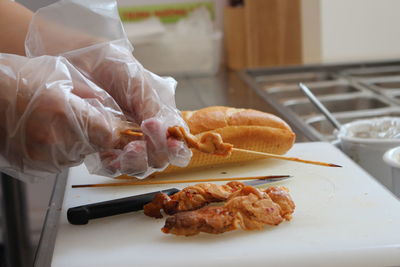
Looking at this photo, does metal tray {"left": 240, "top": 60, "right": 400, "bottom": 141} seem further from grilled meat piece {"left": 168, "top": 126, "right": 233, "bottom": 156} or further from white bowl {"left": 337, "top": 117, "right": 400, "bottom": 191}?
grilled meat piece {"left": 168, "top": 126, "right": 233, "bottom": 156}

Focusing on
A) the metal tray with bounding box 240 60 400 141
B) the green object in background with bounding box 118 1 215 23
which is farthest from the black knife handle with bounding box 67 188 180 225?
the green object in background with bounding box 118 1 215 23

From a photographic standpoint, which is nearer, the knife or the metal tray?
the knife

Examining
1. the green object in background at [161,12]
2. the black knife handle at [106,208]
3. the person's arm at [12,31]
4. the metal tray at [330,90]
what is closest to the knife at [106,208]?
the black knife handle at [106,208]

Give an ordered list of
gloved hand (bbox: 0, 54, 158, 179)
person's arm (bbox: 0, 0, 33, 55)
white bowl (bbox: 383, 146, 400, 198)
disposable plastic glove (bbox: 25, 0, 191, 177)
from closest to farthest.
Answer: gloved hand (bbox: 0, 54, 158, 179), disposable plastic glove (bbox: 25, 0, 191, 177), white bowl (bbox: 383, 146, 400, 198), person's arm (bbox: 0, 0, 33, 55)

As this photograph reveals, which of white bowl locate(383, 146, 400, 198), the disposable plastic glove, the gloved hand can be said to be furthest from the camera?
white bowl locate(383, 146, 400, 198)

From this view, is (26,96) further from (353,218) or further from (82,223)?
(353,218)

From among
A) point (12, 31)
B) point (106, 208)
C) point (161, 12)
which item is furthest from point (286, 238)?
point (161, 12)

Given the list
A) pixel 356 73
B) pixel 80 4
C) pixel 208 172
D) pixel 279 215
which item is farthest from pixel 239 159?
pixel 356 73

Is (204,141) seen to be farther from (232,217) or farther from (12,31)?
(12,31)
